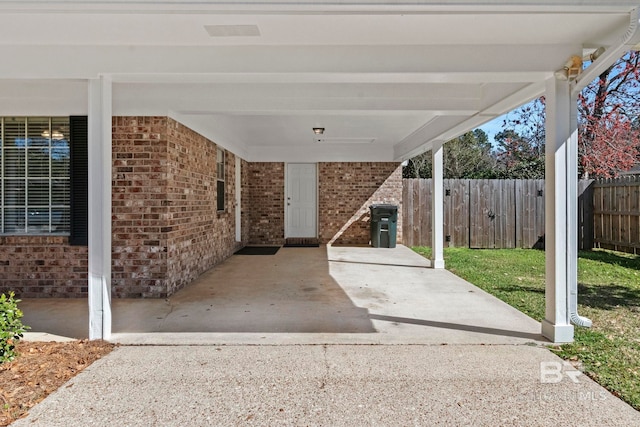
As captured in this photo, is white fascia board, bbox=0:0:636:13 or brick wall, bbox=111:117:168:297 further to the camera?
brick wall, bbox=111:117:168:297

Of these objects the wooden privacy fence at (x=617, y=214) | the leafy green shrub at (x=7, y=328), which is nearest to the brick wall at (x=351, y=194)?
the wooden privacy fence at (x=617, y=214)

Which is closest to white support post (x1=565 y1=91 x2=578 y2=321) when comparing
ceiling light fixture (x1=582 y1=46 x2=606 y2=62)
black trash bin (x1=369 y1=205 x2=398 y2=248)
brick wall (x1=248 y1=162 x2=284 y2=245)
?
ceiling light fixture (x1=582 y1=46 x2=606 y2=62)

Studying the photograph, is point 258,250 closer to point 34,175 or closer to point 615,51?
point 34,175

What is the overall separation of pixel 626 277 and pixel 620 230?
10.7 feet

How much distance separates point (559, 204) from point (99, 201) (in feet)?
14.0

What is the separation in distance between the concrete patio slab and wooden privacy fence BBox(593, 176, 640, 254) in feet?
24.0

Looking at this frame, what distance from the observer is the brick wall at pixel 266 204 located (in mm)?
10969

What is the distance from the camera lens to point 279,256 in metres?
8.92

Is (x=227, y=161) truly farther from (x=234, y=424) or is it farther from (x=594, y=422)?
(x=594, y=422)

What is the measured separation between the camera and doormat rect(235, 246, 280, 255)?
30.8 ft

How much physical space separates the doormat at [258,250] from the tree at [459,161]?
40.1 ft

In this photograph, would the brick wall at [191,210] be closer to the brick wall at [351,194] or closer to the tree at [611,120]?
the brick wall at [351,194]

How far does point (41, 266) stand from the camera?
5223mm

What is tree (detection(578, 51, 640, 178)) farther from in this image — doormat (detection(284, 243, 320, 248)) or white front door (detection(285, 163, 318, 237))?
doormat (detection(284, 243, 320, 248))
